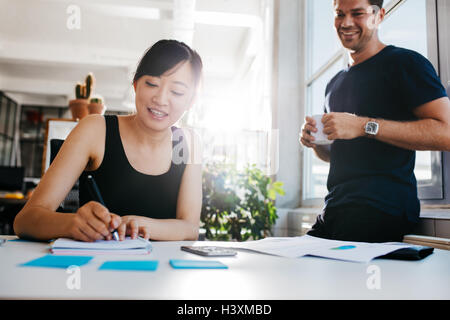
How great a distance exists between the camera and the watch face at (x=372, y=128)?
1164 millimetres

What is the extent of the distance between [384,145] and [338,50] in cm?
177

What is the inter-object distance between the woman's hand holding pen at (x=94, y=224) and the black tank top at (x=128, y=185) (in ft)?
1.54

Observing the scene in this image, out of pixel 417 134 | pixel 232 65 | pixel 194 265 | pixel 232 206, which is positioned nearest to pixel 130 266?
pixel 194 265

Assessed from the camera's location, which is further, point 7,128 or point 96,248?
point 7,128

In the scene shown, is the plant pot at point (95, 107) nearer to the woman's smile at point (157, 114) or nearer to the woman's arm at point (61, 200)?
the woman's arm at point (61, 200)

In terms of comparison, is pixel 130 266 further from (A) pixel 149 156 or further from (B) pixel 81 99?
(B) pixel 81 99

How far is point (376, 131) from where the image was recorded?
1.16m

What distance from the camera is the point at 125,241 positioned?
814 mm

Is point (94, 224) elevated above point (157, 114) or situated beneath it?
situated beneath

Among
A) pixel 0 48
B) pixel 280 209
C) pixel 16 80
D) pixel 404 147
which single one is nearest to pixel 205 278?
pixel 404 147

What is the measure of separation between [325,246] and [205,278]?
434 millimetres

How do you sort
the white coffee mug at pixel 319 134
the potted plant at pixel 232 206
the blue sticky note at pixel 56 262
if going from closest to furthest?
1. the blue sticky note at pixel 56 262
2. the white coffee mug at pixel 319 134
3. the potted plant at pixel 232 206

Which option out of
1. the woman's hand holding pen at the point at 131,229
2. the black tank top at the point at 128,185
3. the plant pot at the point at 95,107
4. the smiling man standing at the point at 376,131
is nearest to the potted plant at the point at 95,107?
the plant pot at the point at 95,107

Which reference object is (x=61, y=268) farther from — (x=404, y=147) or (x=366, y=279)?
(x=404, y=147)
